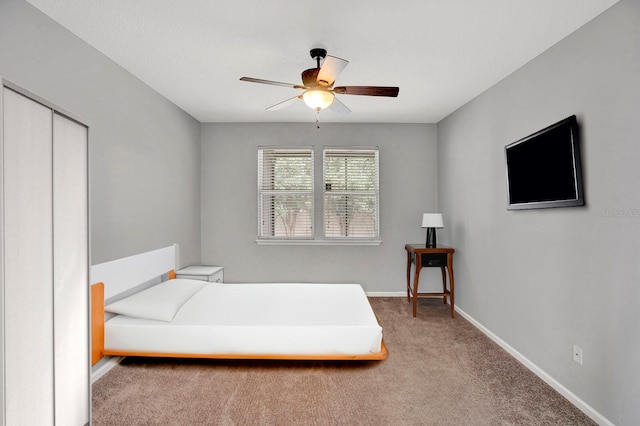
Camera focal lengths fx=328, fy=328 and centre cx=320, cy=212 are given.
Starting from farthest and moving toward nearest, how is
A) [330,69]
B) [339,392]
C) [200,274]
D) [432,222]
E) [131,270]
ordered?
1. [432,222]
2. [200,274]
3. [131,270]
4. [339,392]
5. [330,69]

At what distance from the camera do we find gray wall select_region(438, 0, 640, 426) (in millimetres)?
1874

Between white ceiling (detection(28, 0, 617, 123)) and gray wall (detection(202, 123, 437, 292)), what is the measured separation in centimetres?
128

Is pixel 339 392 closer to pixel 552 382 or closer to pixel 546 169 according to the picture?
pixel 552 382

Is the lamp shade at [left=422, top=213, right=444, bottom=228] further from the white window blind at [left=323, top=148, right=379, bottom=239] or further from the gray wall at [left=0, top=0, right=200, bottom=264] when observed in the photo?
the gray wall at [left=0, top=0, right=200, bottom=264]

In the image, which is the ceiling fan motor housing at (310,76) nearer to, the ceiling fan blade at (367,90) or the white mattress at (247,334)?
the ceiling fan blade at (367,90)

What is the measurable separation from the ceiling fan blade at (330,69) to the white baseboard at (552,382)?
8.83 feet

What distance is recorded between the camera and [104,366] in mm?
2617

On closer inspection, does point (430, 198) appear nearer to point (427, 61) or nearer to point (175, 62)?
point (427, 61)

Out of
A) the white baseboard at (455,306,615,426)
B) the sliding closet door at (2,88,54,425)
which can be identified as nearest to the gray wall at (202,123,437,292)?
the white baseboard at (455,306,615,426)

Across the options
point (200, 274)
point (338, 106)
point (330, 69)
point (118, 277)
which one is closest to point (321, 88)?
point (330, 69)

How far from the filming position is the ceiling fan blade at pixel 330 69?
207 cm

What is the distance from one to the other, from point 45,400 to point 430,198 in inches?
178

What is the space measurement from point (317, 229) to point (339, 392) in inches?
105

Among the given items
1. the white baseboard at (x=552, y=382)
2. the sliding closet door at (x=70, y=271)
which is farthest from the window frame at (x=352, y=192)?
the sliding closet door at (x=70, y=271)
